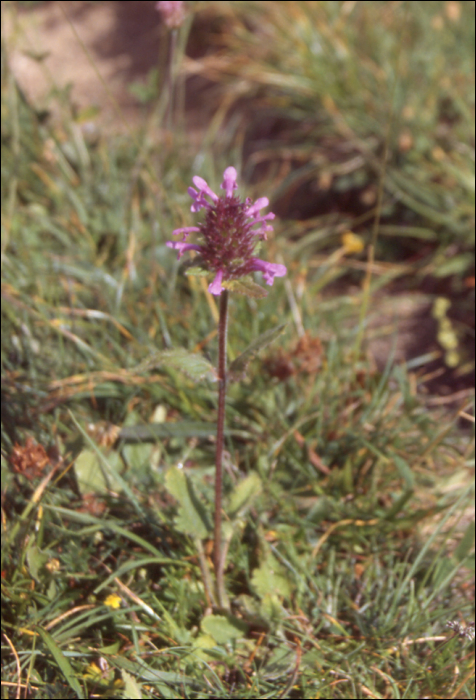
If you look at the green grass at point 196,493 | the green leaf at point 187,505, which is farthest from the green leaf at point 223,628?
the green leaf at point 187,505

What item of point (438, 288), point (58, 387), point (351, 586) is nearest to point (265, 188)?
point (438, 288)

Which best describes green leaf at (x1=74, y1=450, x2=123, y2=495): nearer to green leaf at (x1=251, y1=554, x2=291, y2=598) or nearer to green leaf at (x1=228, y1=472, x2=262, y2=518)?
green leaf at (x1=228, y1=472, x2=262, y2=518)

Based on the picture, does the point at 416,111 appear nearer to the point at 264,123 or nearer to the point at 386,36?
the point at 386,36

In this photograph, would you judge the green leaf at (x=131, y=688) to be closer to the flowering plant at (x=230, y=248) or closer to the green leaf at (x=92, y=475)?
the green leaf at (x=92, y=475)

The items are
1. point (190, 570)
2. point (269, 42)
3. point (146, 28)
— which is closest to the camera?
point (190, 570)

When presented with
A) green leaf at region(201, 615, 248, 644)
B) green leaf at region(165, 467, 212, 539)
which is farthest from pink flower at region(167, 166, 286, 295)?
green leaf at region(201, 615, 248, 644)

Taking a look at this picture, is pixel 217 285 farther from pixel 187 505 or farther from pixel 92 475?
pixel 92 475
